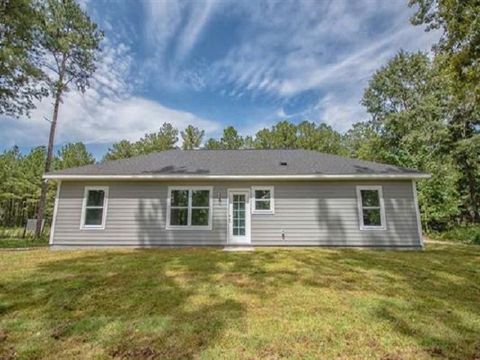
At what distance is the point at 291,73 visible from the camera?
1438cm

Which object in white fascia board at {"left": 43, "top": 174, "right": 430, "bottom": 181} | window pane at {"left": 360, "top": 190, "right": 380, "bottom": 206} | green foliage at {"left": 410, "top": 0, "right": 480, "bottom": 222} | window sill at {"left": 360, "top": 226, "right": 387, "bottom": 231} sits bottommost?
window sill at {"left": 360, "top": 226, "right": 387, "bottom": 231}

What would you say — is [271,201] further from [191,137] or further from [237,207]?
[191,137]

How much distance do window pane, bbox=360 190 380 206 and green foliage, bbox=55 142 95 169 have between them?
3538cm

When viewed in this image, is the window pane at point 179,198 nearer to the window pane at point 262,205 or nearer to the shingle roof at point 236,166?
the shingle roof at point 236,166

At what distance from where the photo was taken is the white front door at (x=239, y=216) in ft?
33.0

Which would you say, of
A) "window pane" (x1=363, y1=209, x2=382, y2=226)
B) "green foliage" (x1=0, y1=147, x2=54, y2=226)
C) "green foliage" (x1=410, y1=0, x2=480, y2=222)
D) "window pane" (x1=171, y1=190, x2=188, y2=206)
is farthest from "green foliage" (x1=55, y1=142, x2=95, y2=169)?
"green foliage" (x1=410, y1=0, x2=480, y2=222)

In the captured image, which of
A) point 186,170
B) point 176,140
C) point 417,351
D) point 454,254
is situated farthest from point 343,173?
point 176,140

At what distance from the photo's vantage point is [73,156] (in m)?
36.6

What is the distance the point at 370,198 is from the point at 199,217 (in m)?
6.05

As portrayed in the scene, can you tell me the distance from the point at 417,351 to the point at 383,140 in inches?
891

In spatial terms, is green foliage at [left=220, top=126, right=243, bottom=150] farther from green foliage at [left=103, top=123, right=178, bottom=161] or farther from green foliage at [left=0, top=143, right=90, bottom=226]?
green foliage at [left=0, top=143, right=90, bottom=226]

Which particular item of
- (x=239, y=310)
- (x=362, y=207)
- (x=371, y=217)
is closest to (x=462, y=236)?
(x=371, y=217)

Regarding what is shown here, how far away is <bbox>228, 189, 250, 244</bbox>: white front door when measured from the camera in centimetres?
1005

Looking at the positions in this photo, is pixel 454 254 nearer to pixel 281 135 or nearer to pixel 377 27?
pixel 377 27
